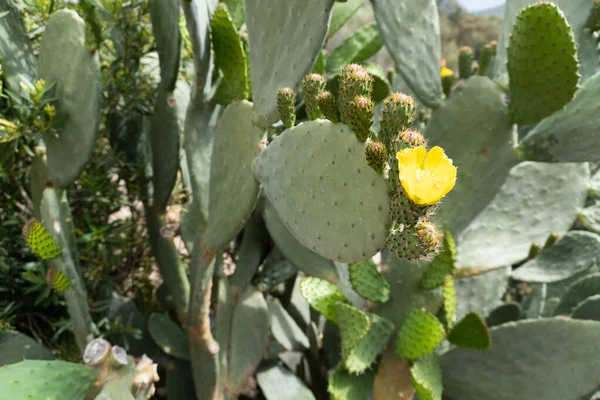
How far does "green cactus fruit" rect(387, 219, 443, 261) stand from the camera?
0.73m

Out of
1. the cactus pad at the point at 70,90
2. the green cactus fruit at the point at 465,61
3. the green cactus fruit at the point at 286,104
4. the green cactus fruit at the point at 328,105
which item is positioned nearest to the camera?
the green cactus fruit at the point at 328,105

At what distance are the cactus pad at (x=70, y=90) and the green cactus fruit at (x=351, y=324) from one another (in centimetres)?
80

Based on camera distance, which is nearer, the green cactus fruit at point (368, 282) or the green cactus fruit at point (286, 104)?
the green cactus fruit at point (286, 104)

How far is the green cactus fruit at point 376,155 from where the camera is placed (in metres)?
0.79

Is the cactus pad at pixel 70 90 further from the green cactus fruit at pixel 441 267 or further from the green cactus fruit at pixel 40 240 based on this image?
the green cactus fruit at pixel 441 267

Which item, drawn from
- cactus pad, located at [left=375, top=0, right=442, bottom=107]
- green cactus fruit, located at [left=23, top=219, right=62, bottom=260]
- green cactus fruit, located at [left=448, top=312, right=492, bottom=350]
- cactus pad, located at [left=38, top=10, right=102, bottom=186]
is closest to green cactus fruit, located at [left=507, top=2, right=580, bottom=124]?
cactus pad, located at [left=375, top=0, right=442, bottom=107]

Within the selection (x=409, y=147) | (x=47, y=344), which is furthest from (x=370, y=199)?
(x=47, y=344)

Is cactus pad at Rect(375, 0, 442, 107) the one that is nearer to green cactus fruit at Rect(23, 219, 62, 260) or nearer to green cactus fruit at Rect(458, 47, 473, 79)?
green cactus fruit at Rect(458, 47, 473, 79)

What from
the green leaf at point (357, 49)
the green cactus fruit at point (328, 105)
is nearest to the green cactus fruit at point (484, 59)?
the green leaf at point (357, 49)

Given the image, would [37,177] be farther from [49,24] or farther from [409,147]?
[409,147]

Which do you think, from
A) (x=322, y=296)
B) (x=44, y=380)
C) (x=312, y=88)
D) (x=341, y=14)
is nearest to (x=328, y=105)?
(x=312, y=88)

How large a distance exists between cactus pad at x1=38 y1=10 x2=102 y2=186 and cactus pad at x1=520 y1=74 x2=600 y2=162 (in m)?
1.22

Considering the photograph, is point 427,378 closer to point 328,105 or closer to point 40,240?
point 328,105

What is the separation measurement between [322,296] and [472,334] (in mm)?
429
